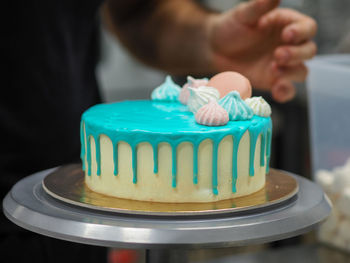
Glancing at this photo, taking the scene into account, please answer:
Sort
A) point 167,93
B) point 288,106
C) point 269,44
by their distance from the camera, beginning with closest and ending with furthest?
point 167,93
point 269,44
point 288,106

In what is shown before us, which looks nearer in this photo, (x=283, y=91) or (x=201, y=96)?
(x=201, y=96)

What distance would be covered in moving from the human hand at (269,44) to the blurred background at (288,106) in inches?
10.3

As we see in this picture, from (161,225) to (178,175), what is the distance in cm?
14

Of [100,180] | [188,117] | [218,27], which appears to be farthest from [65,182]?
[218,27]

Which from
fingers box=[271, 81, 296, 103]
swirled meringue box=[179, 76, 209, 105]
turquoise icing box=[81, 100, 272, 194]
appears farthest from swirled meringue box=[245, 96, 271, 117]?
fingers box=[271, 81, 296, 103]

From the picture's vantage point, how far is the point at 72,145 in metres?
1.44

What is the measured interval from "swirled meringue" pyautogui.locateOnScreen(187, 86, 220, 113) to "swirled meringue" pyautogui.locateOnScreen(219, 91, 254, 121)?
27 mm

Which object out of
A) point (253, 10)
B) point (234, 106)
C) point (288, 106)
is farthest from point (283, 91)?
point (288, 106)

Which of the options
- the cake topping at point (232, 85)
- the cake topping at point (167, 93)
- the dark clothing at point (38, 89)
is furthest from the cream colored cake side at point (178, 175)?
the dark clothing at point (38, 89)

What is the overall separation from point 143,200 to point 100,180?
90 mm

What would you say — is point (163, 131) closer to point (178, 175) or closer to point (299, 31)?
point (178, 175)

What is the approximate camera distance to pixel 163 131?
81 centimetres

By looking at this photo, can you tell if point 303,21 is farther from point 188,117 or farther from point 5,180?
point 5,180

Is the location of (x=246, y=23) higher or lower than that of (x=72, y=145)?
higher
